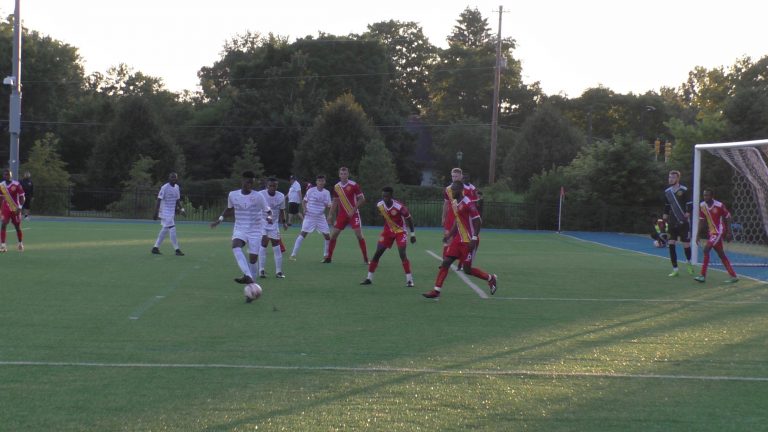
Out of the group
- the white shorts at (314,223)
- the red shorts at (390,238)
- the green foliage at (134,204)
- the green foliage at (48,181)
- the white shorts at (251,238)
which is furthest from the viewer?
the green foliage at (134,204)

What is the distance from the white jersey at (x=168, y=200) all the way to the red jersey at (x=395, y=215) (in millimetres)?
7200

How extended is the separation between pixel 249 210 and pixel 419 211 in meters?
31.8

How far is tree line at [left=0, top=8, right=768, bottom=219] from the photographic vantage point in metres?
44.1

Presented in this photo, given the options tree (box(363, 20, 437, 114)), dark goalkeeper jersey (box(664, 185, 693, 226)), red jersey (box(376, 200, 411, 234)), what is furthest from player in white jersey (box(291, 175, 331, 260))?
tree (box(363, 20, 437, 114))

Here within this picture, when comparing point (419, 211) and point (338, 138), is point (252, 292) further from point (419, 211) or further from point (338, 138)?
point (338, 138)

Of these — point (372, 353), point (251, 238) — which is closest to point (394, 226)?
point (251, 238)

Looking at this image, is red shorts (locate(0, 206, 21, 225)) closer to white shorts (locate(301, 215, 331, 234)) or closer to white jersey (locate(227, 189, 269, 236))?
white shorts (locate(301, 215, 331, 234))

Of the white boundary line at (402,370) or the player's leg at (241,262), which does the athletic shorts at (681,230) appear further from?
the white boundary line at (402,370)

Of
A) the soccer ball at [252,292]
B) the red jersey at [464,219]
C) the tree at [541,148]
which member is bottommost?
the soccer ball at [252,292]

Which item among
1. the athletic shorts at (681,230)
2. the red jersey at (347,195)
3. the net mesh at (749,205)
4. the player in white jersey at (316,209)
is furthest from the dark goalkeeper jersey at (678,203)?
the player in white jersey at (316,209)

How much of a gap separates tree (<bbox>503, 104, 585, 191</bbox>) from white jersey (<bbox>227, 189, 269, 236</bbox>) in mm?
46291

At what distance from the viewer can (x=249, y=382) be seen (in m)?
7.61

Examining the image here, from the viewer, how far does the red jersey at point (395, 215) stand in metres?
15.8

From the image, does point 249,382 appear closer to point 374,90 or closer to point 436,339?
point 436,339
